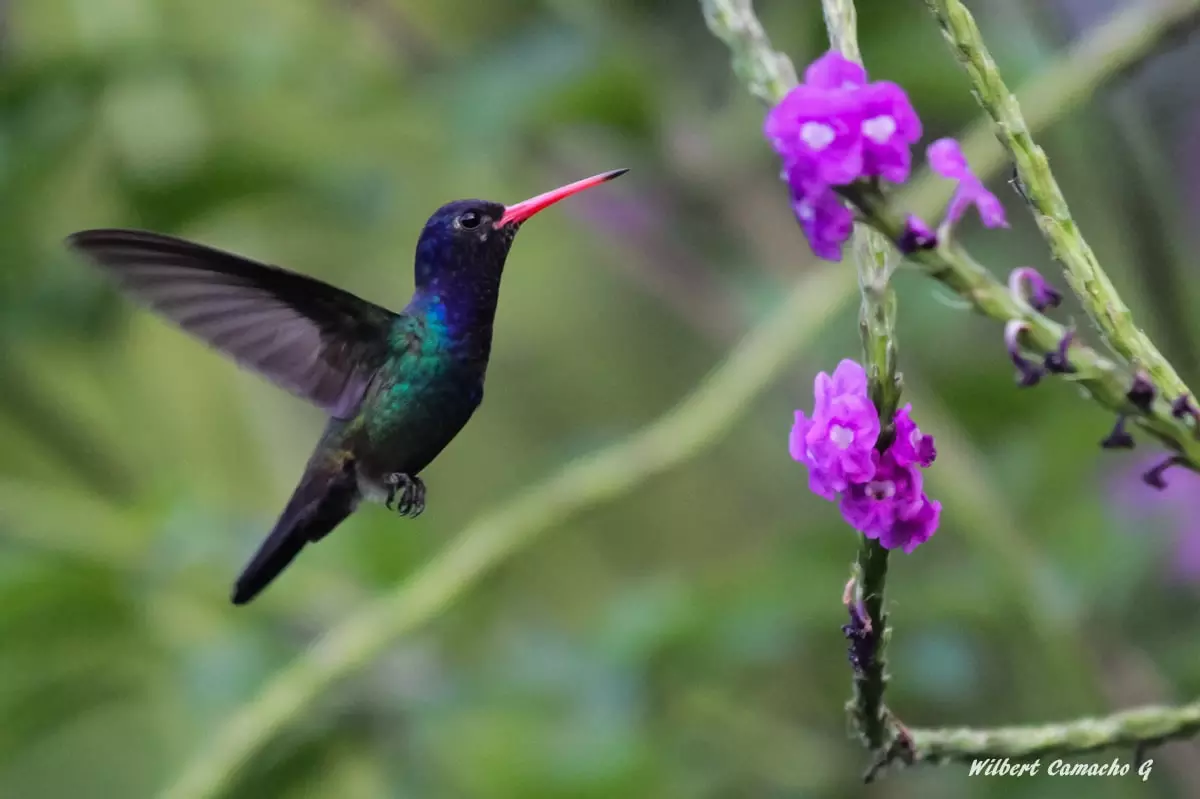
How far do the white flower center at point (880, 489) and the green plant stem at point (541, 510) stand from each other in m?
0.84

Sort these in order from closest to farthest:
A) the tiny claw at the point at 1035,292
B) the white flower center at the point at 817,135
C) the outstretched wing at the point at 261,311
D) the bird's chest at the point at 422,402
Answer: the white flower center at the point at 817,135, the tiny claw at the point at 1035,292, the outstretched wing at the point at 261,311, the bird's chest at the point at 422,402

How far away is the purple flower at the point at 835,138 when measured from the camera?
66 cm

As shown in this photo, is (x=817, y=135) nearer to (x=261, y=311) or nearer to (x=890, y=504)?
(x=890, y=504)

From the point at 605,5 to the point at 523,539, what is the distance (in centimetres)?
126

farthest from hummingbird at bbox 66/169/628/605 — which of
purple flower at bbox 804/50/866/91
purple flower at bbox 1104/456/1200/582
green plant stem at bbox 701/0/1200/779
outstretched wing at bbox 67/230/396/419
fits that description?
purple flower at bbox 1104/456/1200/582

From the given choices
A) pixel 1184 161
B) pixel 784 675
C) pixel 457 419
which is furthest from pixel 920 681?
pixel 1184 161

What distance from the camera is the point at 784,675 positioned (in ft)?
7.89

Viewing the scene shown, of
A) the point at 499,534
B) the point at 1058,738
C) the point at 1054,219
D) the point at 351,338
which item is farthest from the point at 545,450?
the point at 1054,219

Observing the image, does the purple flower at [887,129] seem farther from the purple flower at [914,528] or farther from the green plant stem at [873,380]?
the purple flower at [914,528]

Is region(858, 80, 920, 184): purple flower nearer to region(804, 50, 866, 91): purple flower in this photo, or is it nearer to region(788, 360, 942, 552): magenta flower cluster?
region(804, 50, 866, 91): purple flower

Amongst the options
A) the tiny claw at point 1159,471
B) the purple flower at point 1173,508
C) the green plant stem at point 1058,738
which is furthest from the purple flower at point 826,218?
the purple flower at point 1173,508

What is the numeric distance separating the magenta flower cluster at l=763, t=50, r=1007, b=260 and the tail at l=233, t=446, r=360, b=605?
72 cm

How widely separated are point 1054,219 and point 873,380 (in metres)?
0.16

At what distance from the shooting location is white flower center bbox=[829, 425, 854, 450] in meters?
0.70
